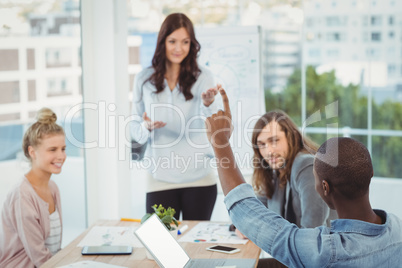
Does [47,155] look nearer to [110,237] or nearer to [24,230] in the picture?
[24,230]

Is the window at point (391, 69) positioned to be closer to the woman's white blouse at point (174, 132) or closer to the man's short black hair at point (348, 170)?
the woman's white blouse at point (174, 132)

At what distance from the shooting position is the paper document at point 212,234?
2375 millimetres

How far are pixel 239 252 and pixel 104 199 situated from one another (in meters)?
2.16

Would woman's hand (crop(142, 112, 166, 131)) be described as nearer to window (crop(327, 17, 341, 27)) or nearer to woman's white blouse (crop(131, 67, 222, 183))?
woman's white blouse (crop(131, 67, 222, 183))

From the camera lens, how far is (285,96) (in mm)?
4395

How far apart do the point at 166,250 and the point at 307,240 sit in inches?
29.2

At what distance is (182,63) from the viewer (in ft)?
10.3

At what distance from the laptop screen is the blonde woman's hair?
0.97 metres

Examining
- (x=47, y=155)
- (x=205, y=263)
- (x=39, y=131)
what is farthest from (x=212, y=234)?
(x=39, y=131)

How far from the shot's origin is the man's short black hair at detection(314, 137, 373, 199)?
1.42 meters

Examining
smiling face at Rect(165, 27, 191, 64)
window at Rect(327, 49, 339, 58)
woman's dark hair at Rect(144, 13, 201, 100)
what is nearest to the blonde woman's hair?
woman's dark hair at Rect(144, 13, 201, 100)

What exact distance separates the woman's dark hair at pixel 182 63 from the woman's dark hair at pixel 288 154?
0.57 meters

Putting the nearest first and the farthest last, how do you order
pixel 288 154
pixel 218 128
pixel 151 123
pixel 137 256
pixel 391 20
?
pixel 218 128 → pixel 137 256 → pixel 288 154 → pixel 151 123 → pixel 391 20

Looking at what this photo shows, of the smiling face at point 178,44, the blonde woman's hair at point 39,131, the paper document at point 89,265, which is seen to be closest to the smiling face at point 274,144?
the smiling face at point 178,44
